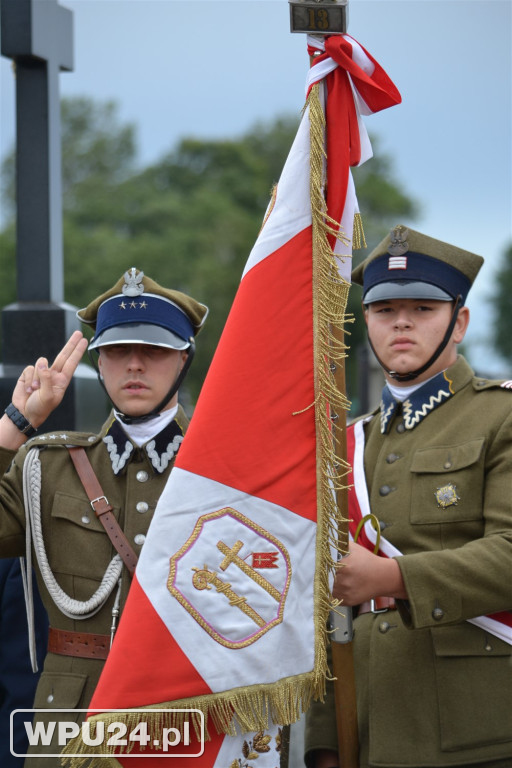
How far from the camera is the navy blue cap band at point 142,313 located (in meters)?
3.74

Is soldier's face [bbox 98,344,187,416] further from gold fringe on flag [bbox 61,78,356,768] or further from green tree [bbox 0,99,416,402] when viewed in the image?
green tree [bbox 0,99,416,402]

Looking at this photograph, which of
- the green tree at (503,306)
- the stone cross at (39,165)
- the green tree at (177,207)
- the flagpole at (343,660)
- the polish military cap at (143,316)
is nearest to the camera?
the flagpole at (343,660)

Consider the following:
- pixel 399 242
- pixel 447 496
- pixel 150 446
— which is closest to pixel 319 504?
pixel 447 496

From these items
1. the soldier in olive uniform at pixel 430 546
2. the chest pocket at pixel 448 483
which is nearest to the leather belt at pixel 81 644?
the soldier in olive uniform at pixel 430 546

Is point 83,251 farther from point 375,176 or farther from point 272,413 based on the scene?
point 272,413

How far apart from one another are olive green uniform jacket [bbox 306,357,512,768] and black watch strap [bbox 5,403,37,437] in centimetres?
118

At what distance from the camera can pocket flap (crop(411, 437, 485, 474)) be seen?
3375 millimetres

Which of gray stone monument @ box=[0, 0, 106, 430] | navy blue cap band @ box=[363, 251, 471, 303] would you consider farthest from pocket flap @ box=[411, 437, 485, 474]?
gray stone monument @ box=[0, 0, 106, 430]

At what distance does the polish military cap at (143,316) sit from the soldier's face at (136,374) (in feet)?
0.18

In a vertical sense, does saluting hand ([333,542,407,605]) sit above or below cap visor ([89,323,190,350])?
below

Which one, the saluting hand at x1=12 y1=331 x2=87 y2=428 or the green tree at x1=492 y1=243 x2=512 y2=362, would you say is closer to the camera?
the saluting hand at x1=12 y1=331 x2=87 y2=428

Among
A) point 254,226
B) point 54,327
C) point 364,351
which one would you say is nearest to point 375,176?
point 254,226

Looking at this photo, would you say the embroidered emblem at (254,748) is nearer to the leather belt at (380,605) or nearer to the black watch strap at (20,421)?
the leather belt at (380,605)

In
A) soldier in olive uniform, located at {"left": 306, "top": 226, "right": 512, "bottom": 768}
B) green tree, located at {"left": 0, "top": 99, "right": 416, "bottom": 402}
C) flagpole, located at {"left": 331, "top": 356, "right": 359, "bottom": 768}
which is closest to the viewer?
soldier in olive uniform, located at {"left": 306, "top": 226, "right": 512, "bottom": 768}
